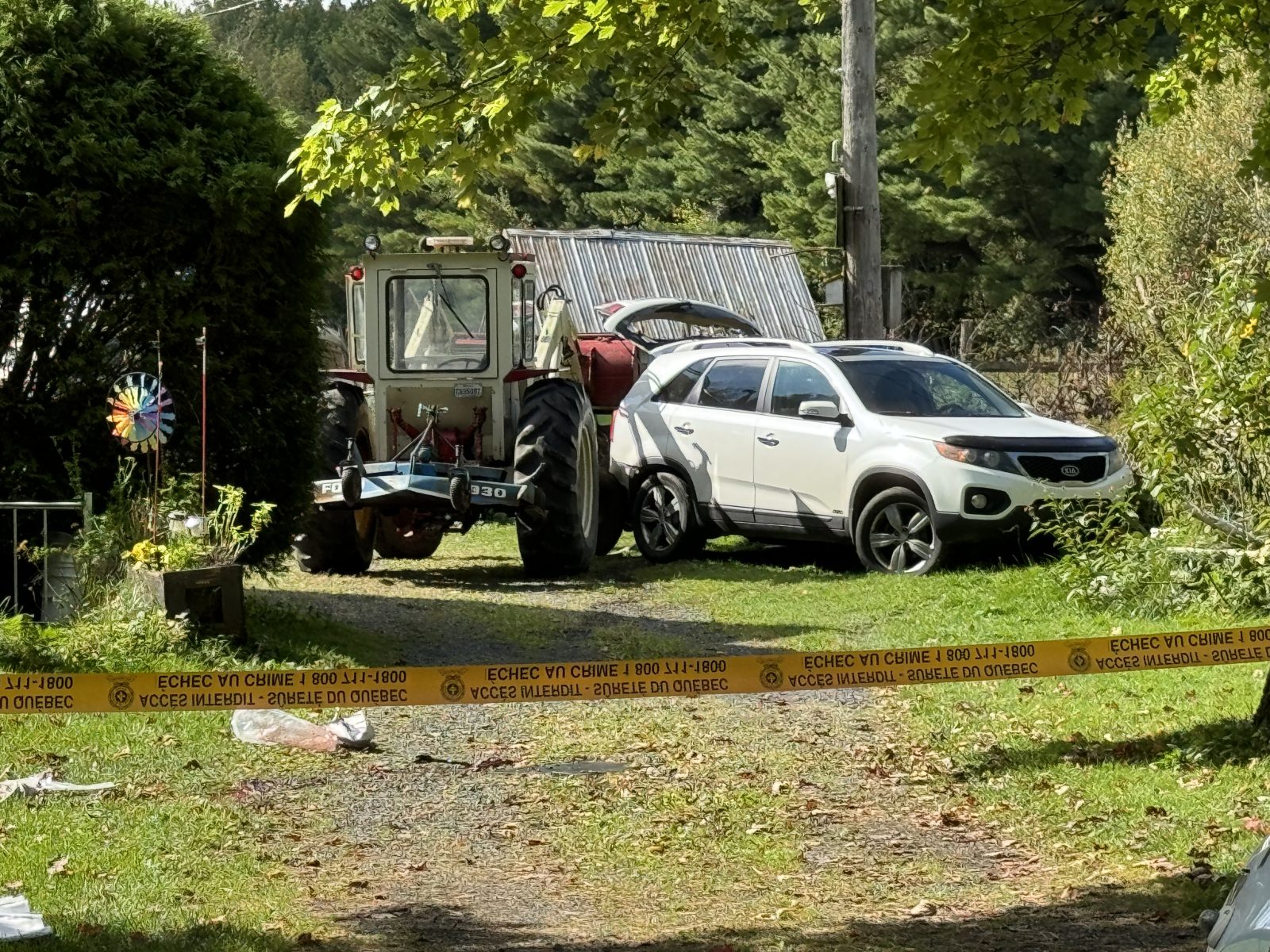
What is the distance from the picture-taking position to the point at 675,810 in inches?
287

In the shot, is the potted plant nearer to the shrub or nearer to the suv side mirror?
the shrub

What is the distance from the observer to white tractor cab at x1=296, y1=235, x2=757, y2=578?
14.5 meters

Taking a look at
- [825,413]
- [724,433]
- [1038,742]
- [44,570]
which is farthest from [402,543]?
[1038,742]

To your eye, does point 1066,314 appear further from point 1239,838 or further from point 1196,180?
point 1239,838

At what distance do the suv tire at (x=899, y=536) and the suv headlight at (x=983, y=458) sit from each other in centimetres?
44

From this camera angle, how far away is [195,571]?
9.51 m

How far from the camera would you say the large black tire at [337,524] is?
14.7 metres

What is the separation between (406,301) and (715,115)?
31838 mm

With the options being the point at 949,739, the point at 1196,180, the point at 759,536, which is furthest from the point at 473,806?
the point at 1196,180

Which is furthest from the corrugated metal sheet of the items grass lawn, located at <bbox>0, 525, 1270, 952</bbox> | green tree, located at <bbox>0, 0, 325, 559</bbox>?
grass lawn, located at <bbox>0, 525, 1270, 952</bbox>

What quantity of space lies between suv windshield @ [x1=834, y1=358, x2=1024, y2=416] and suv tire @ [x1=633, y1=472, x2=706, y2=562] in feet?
6.02

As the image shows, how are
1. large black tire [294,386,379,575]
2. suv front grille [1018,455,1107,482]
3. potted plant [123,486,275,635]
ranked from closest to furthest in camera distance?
1. potted plant [123,486,275,635]
2. suv front grille [1018,455,1107,482]
3. large black tire [294,386,379,575]

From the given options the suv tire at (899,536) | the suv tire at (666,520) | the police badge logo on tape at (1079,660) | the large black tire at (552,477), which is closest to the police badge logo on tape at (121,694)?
the police badge logo on tape at (1079,660)

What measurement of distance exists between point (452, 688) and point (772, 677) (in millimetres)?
1233
